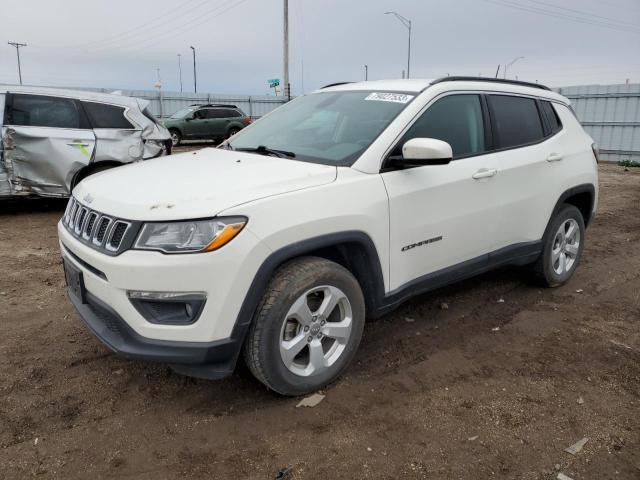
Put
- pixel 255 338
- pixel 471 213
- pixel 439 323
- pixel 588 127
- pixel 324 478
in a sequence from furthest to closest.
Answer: pixel 588 127, pixel 439 323, pixel 471 213, pixel 255 338, pixel 324 478

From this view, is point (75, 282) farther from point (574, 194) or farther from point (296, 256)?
point (574, 194)

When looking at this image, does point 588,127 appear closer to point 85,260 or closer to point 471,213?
point 471,213

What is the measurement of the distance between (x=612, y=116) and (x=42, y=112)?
16843mm

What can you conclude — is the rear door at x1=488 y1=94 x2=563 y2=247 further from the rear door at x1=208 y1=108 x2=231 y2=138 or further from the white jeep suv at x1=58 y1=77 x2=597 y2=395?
the rear door at x1=208 y1=108 x2=231 y2=138

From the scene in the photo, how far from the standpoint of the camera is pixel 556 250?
15.2 feet

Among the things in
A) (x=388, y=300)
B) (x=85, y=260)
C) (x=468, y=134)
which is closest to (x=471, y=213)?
(x=468, y=134)

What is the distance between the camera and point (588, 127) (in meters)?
17.5

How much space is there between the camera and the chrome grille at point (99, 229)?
2477 mm

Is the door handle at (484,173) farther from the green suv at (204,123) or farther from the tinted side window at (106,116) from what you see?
the green suv at (204,123)

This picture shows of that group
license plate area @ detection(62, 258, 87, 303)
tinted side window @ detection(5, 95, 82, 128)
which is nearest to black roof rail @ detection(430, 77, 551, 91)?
license plate area @ detection(62, 258, 87, 303)

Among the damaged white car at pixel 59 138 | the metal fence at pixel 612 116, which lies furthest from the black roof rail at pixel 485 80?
the metal fence at pixel 612 116

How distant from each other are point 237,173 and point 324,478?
5.32 feet

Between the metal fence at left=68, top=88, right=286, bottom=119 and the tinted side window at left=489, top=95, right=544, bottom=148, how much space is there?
21636 mm

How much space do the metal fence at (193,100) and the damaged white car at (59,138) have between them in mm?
17350
